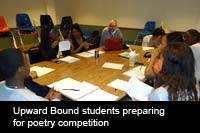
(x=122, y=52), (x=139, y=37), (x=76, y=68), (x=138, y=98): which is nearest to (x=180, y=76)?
(x=138, y=98)

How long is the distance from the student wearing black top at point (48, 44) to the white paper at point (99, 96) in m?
1.50

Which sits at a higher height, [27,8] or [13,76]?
[27,8]

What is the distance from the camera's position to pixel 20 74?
147 cm

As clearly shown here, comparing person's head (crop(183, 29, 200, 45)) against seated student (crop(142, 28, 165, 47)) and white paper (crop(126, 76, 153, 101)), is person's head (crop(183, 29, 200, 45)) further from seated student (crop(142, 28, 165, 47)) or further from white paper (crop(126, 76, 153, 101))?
white paper (crop(126, 76, 153, 101))

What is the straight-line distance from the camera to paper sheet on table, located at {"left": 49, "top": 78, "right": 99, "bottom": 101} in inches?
71.7

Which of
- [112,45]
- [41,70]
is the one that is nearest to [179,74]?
[41,70]

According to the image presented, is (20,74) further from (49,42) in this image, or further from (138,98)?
(49,42)

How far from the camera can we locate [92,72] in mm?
2412

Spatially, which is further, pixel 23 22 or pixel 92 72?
pixel 23 22

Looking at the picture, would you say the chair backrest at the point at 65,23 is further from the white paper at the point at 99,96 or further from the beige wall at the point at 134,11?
the white paper at the point at 99,96

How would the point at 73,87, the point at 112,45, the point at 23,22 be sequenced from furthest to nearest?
the point at 23,22
the point at 112,45
the point at 73,87

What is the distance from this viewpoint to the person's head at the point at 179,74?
135 cm

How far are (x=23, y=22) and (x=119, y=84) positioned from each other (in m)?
4.82

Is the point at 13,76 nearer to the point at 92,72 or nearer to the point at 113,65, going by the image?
the point at 92,72
